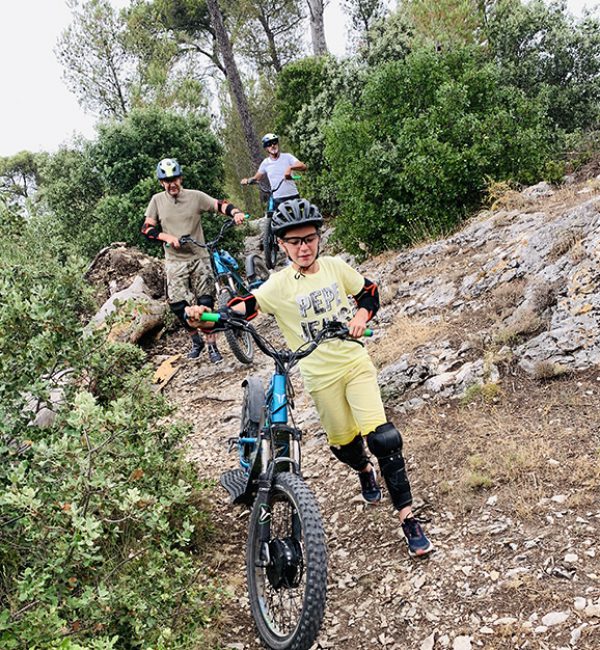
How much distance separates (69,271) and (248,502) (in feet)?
6.76

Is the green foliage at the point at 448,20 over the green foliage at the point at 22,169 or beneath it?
beneath

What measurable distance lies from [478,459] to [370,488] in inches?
31.9

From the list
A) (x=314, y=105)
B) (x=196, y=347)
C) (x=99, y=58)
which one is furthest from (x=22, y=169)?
(x=196, y=347)

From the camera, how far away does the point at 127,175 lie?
12.0m

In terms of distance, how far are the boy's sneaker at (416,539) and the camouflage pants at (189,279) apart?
4.83 meters

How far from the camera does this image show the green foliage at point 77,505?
2.70 meters

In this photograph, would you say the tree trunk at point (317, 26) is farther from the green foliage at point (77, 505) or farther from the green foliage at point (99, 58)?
the green foliage at point (77, 505)

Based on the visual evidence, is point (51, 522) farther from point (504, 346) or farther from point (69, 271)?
point (504, 346)

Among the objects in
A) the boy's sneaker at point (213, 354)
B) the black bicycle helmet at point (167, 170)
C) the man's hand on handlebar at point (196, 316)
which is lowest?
the boy's sneaker at point (213, 354)

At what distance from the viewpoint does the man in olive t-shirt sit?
7.45 meters

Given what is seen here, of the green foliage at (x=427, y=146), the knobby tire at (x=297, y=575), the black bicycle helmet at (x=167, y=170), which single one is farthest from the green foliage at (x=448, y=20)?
the knobby tire at (x=297, y=575)

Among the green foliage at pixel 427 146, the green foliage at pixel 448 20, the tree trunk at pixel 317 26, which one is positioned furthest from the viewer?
the tree trunk at pixel 317 26

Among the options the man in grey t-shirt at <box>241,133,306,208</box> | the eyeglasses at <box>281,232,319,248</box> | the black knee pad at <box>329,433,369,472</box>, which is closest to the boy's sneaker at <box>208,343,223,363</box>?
the man in grey t-shirt at <box>241,133,306,208</box>

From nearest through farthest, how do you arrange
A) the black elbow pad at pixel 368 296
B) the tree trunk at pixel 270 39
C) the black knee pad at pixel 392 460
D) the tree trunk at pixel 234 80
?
the black knee pad at pixel 392 460, the black elbow pad at pixel 368 296, the tree trunk at pixel 234 80, the tree trunk at pixel 270 39
